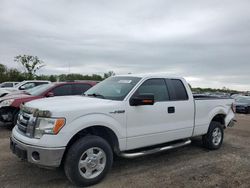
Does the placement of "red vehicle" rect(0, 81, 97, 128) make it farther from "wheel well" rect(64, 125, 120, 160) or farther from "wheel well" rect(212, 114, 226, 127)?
"wheel well" rect(212, 114, 226, 127)

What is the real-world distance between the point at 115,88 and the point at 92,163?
1.64 m

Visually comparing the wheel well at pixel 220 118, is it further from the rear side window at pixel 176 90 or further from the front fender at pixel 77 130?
the front fender at pixel 77 130

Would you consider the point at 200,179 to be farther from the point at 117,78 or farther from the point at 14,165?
the point at 14,165

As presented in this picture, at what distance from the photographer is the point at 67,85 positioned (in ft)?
31.0

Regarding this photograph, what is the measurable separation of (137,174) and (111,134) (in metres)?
0.90

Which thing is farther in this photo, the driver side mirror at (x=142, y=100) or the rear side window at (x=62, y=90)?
the rear side window at (x=62, y=90)

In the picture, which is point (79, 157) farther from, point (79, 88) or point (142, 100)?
point (79, 88)

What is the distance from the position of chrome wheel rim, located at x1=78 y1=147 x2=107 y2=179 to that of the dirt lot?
9.5 inches

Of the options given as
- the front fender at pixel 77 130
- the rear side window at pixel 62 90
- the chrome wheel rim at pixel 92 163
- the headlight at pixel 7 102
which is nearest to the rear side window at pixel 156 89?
the front fender at pixel 77 130

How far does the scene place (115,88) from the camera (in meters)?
5.31

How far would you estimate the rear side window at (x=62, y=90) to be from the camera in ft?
29.8

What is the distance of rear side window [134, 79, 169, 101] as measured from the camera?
5.25 m

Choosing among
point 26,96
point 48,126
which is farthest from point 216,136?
point 26,96

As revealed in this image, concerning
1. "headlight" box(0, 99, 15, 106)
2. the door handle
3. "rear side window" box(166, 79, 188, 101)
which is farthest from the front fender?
"headlight" box(0, 99, 15, 106)
